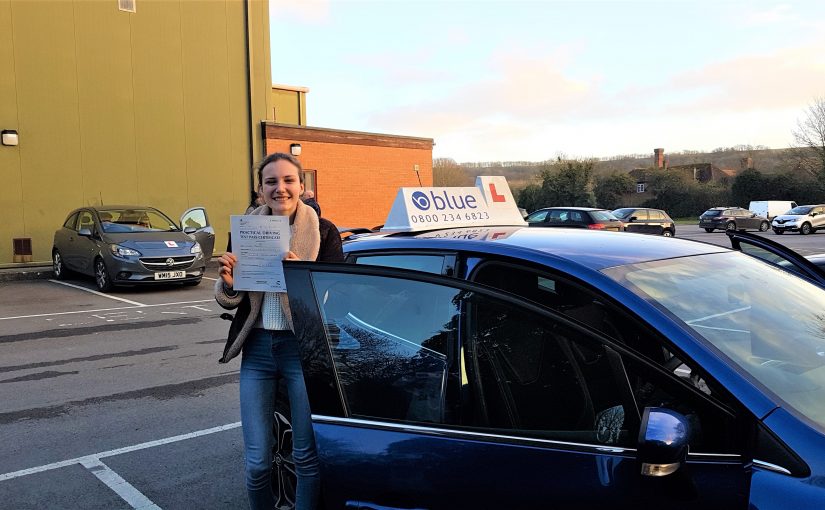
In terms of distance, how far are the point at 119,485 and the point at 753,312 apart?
347cm

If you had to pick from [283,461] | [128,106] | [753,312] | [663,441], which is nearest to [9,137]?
[128,106]

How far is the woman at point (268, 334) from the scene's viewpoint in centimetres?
258

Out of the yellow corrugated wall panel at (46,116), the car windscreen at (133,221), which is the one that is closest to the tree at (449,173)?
the yellow corrugated wall panel at (46,116)

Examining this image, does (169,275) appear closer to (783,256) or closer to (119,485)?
(119,485)

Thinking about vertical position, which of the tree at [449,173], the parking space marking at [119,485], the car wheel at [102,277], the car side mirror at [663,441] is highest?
the tree at [449,173]

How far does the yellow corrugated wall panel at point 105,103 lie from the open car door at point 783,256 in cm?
1597

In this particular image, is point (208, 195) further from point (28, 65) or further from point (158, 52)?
point (28, 65)

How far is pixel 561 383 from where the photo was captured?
196cm

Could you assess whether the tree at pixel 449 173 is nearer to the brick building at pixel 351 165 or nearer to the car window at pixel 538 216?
the car window at pixel 538 216

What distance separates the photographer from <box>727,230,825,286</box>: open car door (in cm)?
326

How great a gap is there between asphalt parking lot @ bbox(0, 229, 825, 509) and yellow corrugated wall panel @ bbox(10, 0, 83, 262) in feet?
23.2

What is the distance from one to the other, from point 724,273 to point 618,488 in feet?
4.05

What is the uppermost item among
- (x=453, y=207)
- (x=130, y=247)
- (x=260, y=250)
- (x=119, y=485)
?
(x=453, y=207)

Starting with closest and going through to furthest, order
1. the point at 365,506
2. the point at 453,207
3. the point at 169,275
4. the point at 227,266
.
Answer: the point at 365,506 → the point at 227,266 → the point at 453,207 → the point at 169,275
